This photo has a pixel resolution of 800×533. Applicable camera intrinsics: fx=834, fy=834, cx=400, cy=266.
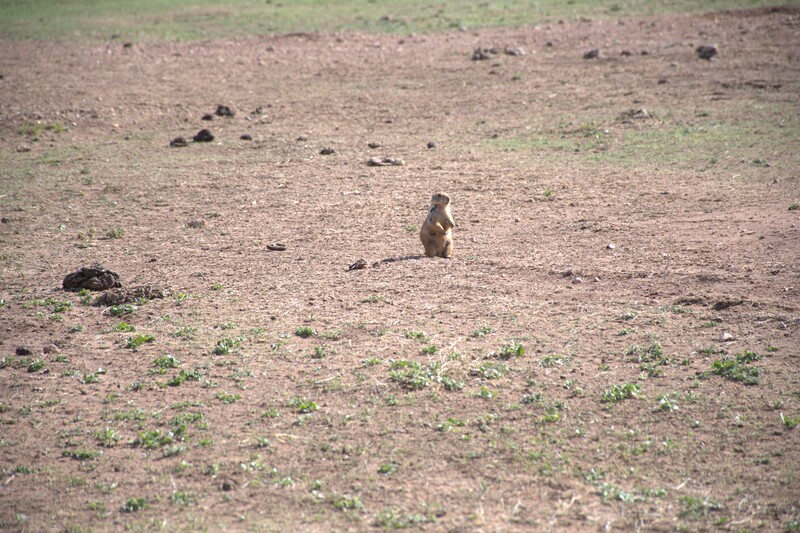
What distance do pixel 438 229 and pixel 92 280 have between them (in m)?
3.12

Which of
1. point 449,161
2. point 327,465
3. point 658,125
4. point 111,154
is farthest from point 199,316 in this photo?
point 658,125

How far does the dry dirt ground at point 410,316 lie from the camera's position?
4543 mm

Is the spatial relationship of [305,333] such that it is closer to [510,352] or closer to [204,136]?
[510,352]

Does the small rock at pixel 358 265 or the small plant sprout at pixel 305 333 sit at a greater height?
the small rock at pixel 358 265

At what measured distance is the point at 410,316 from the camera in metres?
6.68

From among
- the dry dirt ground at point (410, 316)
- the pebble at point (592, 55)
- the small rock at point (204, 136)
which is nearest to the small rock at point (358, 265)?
the dry dirt ground at point (410, 316)

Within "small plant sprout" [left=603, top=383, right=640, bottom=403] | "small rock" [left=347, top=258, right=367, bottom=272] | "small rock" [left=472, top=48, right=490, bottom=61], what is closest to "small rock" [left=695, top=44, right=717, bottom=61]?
"small rock" [left=472, top=48, right=490, bottom=61]

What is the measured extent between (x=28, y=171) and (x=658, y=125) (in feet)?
29.7

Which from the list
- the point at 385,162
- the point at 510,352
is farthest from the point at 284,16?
the point at 510,352

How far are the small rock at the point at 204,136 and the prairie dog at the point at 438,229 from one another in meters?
6.04

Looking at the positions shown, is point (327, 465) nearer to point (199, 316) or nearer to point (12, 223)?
point (199, 316)

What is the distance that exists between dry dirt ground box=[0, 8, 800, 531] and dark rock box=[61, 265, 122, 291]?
0.63 ft

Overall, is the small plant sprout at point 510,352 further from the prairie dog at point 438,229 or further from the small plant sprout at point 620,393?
the prairie dog at point 438,229

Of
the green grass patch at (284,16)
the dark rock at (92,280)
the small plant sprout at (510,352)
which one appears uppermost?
the green grass patch at (284,16)
